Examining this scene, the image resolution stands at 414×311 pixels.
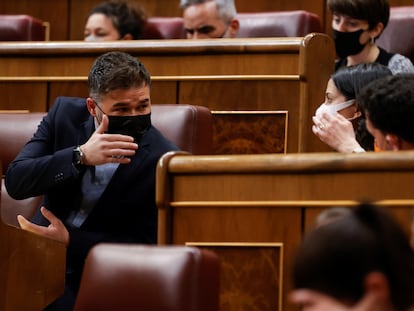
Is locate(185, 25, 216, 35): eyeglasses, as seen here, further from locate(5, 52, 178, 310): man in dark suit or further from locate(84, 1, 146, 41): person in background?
locate(5, 52, 178, 310): man in dark suit

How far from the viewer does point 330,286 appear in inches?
15.9

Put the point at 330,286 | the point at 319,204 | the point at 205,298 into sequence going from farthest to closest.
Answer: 1. the point at 319,204
2. the point at 205,298
3. the point at 330,286

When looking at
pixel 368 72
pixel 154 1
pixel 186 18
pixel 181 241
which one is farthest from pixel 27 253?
pixel 154 1

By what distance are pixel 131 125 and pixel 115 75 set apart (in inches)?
1.9

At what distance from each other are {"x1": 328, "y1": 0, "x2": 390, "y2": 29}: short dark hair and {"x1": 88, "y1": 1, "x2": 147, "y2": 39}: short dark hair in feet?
1.24

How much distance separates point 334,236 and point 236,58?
75cm

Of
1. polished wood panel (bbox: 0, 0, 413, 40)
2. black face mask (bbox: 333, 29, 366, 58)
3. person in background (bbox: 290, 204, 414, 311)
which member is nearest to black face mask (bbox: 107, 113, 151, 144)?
black face mask (bbox: 333, 29, 366, 58)

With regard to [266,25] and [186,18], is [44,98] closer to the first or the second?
[186,18]

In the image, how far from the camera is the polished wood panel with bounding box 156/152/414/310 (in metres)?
0.72

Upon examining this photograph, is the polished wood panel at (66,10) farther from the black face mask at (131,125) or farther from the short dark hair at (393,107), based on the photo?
the short dark hair at (393,107)

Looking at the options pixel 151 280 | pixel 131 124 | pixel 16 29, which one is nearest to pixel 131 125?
pixel 131 124

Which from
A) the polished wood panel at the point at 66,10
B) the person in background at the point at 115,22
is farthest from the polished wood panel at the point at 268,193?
the polished wood panel at the point at 66,10

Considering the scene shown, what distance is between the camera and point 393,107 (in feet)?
2.53

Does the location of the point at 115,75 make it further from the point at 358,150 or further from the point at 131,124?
the point at 358,150
